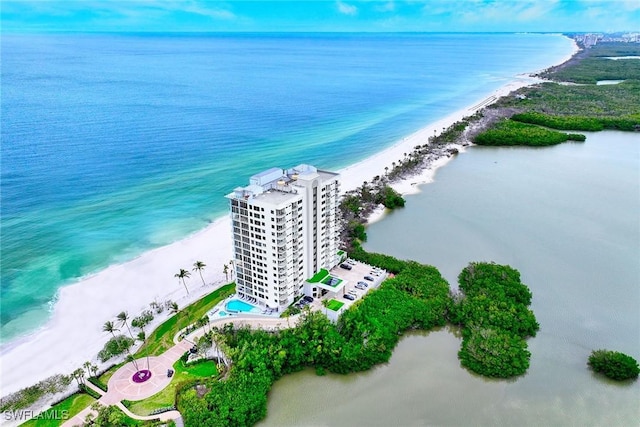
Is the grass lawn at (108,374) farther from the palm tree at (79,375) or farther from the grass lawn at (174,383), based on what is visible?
the grass lawn at (174,383)

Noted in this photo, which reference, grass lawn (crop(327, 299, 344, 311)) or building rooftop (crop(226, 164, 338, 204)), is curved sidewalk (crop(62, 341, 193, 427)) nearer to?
grass lawn (crop(327, 299, 344, 311))

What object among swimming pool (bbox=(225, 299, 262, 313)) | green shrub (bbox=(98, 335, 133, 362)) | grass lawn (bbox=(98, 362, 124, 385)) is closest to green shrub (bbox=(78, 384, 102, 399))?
grass lawn (bbox=(98, 362, 124, 385))

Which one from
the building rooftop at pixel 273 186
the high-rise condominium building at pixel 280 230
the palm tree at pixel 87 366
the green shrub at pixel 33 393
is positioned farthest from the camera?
the building rooftop at pixel 273 186

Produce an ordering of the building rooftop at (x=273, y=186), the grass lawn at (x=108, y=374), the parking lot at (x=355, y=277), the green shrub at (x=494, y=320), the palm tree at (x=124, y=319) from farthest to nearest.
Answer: the parking lot at (x=355, y=277)
the building rooftop at (x=273, y=186)
the green shrub at (x=494, y=320)
the palm tree at (x=124, y=319)
the grass lawn at (x=108, y=374)

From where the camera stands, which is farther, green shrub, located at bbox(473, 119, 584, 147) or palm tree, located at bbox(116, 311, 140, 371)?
green shrub, located at bbox(473, 119, 584, 147)

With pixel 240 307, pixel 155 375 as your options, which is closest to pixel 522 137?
pixel 240 307

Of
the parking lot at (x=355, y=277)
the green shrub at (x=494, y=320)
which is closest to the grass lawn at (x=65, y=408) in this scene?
the parking lot at (x=355, y=277)
